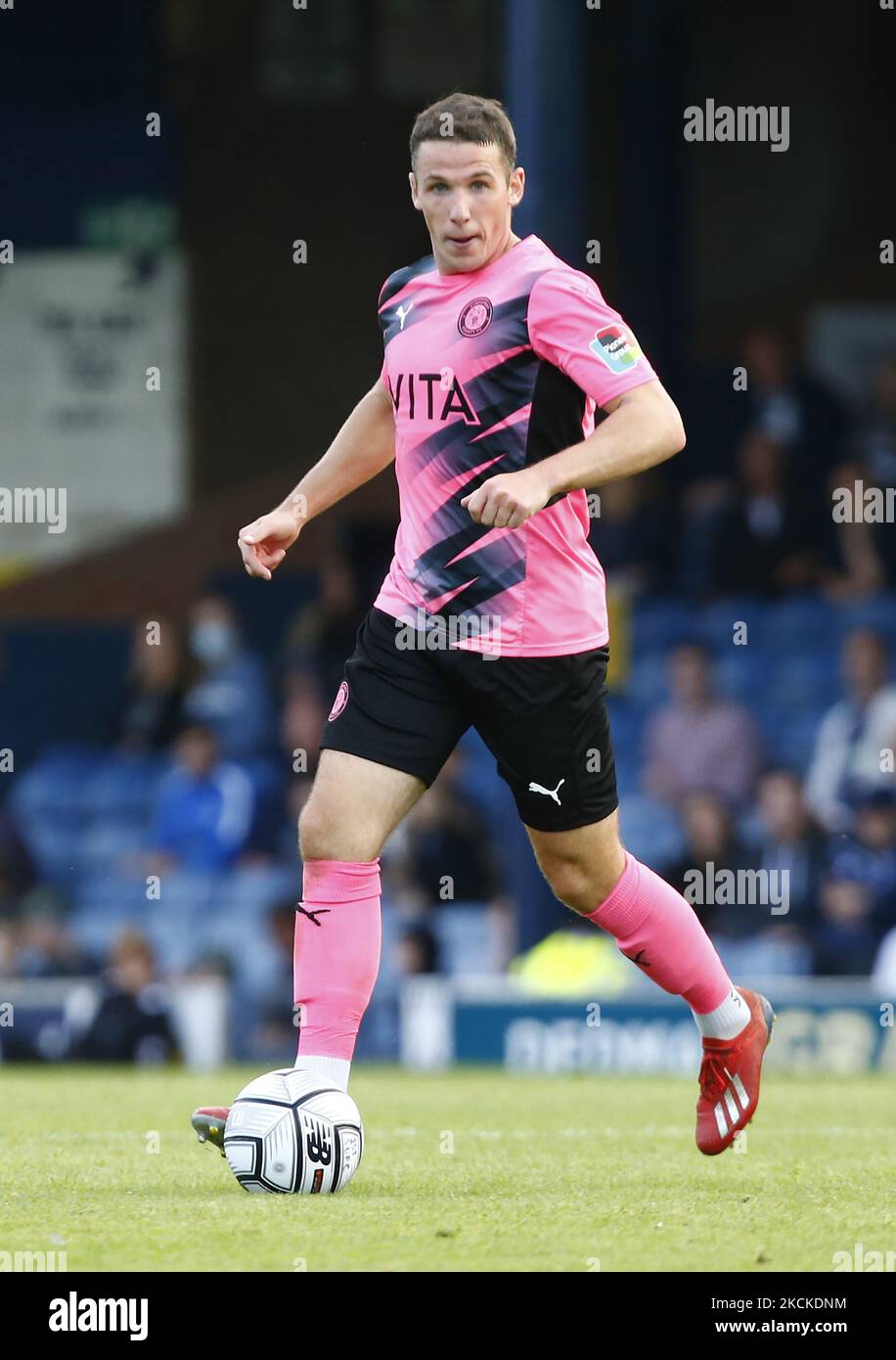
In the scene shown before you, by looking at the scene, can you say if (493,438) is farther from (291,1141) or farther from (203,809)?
(203,809)

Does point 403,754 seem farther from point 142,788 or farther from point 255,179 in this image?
point 255,179

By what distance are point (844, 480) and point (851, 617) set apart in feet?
2.47

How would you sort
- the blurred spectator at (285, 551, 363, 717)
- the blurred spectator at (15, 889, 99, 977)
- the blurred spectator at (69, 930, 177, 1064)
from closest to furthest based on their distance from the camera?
the blurred spectator at (69, 930, 177, 1064), the blurred spectator at (15, 889, 99, 977), the blurred spectator at (285, 551, 363, 717)

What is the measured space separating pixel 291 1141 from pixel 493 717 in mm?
926

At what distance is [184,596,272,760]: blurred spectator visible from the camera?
44.7 ft

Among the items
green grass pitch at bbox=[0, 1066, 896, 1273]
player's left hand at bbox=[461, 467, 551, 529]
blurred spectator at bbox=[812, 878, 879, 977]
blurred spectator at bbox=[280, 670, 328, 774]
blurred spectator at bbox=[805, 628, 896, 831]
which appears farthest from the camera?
blurred spectator at bbox=[280, 670, 328, 774]

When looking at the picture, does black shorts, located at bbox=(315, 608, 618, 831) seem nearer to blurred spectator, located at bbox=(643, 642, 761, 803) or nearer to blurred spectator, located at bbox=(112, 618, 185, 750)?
blurred spectator, located at bbox=(643, 642, 761, 803)

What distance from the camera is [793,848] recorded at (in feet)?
36.3

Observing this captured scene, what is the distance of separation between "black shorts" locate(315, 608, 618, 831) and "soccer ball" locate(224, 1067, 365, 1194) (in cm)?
67

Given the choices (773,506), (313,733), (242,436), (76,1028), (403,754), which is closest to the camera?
(403,754)

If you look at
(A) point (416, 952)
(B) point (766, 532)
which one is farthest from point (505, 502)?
(B) point (766, 532)

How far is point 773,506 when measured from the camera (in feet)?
44.2

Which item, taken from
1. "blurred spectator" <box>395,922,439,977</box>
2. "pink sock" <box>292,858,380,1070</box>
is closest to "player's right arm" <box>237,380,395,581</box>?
"pink sock" <box>292,858,380,1070</box>

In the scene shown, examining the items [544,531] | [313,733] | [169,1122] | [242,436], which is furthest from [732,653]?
[544,531]
